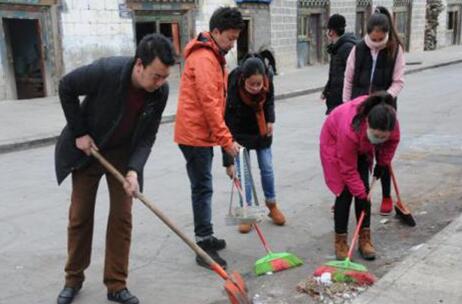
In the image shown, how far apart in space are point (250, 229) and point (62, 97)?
2123mm

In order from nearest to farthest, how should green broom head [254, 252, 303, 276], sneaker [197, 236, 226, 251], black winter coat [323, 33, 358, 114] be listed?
1. green broom head [254, 252, 303, 276]
2. sneaker [197, 236, 226, 251]
3. black winter coat [323, 33, 358, 114]

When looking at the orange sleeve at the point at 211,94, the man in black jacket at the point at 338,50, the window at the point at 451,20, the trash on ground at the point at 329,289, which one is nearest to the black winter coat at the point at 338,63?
the man in black jacket at the point at 338,50

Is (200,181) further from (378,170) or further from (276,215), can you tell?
(378,170)

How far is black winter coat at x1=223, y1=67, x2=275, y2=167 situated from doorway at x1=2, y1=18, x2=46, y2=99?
30.3 ft

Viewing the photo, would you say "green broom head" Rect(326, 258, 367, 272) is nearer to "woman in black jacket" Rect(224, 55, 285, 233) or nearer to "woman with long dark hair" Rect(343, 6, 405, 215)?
"woman in black jacket" Rect(224, 55, 285, 233)

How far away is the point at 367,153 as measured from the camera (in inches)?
157

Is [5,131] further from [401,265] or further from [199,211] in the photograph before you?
[401,265]

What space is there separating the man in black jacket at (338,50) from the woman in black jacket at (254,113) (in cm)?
105

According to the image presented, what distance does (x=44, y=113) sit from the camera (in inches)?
439

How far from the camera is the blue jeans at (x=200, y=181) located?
4.05 m

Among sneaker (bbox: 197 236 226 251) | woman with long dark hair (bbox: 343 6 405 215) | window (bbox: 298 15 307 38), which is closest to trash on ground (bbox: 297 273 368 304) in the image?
sneaker (bbox: 197 236 226 251)

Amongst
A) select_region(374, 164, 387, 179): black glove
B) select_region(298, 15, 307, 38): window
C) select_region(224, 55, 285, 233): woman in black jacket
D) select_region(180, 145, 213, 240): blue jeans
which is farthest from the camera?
select_region(298, 15, 307, 38): window

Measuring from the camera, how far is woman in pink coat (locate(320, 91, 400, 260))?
3.69 metres

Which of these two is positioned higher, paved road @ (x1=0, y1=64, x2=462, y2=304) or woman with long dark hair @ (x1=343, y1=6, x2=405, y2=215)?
woman with long dark hair @ (x1=343, y1=6, x2=405, y2=215)
